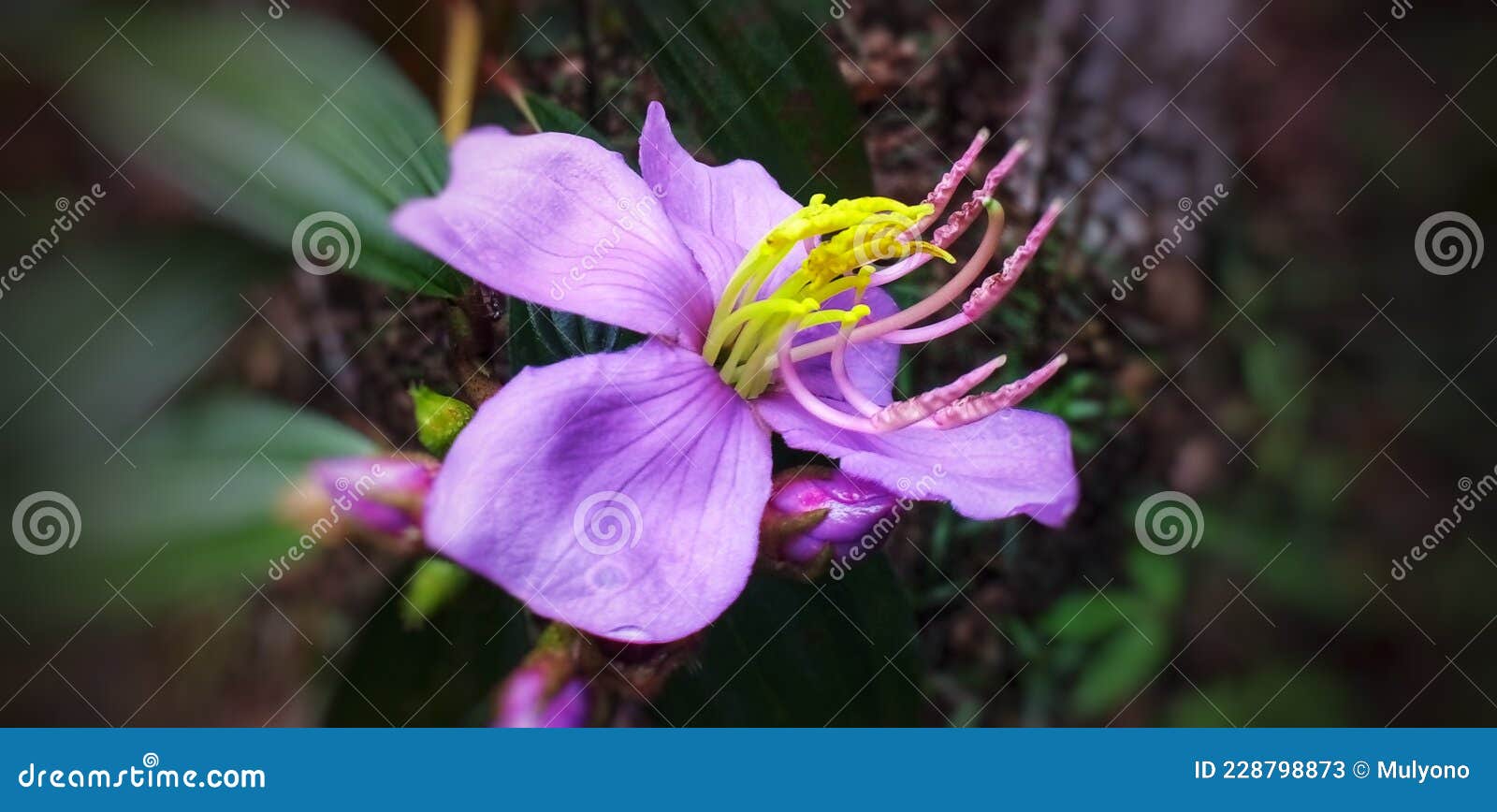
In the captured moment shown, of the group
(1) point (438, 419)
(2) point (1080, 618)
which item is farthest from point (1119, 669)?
(1) point (438, 419)

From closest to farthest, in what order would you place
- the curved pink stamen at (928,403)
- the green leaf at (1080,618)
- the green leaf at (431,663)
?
1. the curved pink stamen at (928,403)
2. the green leaf at (431,663)
3. the green leaf at (1080,618)

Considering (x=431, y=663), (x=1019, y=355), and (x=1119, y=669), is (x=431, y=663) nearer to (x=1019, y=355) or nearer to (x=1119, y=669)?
(x=1019, y=355)

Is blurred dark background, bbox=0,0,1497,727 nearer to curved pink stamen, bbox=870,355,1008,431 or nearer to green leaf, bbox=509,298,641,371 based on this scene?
green leaf, bbox=509,298,641,371

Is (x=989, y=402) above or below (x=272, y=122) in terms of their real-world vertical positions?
above

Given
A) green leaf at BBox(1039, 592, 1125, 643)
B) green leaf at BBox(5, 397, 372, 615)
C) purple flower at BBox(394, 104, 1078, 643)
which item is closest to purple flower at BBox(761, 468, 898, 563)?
purple flower at BBox(394, 104, 1078, 643)

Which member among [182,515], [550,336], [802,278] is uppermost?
[802,278]

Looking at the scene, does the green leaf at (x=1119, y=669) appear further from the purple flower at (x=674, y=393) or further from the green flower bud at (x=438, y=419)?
the green flower bud at (x=438, y=419)

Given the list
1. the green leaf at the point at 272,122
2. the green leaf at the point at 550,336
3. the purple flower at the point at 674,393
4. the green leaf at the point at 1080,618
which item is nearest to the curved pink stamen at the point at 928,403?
the purple flower at the point at 674,393
